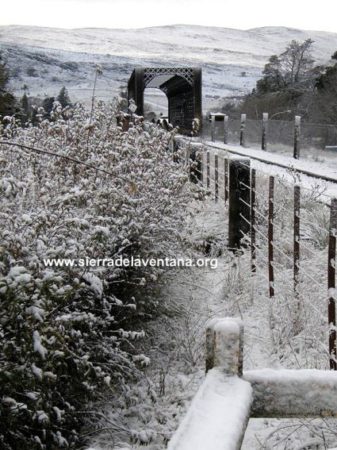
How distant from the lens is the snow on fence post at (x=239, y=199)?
6934 mm

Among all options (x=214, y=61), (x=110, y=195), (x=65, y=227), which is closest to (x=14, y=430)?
(x=65, y=227)

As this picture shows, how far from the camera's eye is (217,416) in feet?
4.06

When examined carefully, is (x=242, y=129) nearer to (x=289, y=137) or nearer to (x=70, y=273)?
(x=289, y=137)

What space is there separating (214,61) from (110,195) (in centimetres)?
17863

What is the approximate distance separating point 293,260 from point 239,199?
2.30 metres

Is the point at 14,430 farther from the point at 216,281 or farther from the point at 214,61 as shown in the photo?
the point at 214,61

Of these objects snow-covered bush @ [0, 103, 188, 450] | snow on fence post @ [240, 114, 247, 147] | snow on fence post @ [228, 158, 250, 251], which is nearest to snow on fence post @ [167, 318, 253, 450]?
snow-covered bush @ [0, 103, 188, 450]

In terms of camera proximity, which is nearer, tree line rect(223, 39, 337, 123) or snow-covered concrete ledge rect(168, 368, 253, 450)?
snow-covered concrete ledge rect(168, 368, 253, 450)

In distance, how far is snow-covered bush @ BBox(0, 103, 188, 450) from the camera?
9.20 feet

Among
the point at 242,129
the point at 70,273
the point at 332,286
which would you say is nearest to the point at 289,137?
the point at 242,129

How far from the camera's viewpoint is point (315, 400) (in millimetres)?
1488

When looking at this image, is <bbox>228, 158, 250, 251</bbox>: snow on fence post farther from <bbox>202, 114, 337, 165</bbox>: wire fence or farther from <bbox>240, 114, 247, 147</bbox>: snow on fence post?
<bbox>240, 114, 247, 147</bbox>: snow on fence post

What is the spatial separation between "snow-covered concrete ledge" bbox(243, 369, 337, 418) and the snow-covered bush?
46.6 inches

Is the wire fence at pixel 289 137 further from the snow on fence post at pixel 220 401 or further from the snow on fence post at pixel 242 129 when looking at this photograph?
A: the snow on fence post at pixel 220 401
